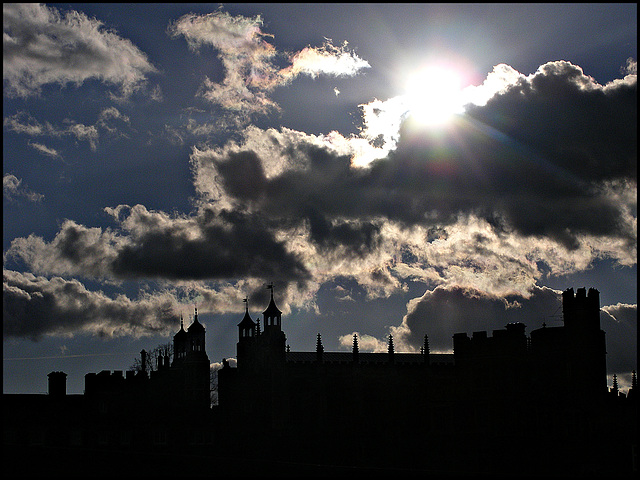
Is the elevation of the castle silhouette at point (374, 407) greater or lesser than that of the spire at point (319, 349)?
lesser

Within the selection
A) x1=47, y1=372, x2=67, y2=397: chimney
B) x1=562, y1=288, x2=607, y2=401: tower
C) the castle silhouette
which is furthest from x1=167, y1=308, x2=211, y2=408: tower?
x1=562, y1=288, x2=607, y2=401: tower

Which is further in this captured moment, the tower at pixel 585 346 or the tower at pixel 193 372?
the tower at pixel 193 372

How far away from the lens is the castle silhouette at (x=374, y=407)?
254ft

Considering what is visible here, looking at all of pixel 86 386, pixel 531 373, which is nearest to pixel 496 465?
pixel 531 373

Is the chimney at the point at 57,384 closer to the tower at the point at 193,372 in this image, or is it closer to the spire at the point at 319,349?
the tower at the point at 193,372

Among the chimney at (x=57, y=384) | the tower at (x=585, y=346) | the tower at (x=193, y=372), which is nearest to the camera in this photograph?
the tower at (x=585, y=346)

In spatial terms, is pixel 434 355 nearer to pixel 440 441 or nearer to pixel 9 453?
pixel 440 441

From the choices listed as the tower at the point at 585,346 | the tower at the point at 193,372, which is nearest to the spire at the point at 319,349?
the tower at the point at 193,372

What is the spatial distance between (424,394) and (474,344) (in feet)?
25.8

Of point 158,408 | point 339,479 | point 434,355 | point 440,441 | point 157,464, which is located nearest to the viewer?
point 339,479

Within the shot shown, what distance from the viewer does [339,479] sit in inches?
2030

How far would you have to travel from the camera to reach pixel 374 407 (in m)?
87.6

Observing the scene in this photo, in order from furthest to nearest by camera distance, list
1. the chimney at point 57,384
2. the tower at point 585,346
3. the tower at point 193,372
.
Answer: the tower at point 193,372, the chimney at point 57,384, the tower at point 585,346

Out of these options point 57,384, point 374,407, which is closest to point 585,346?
point 374,407
